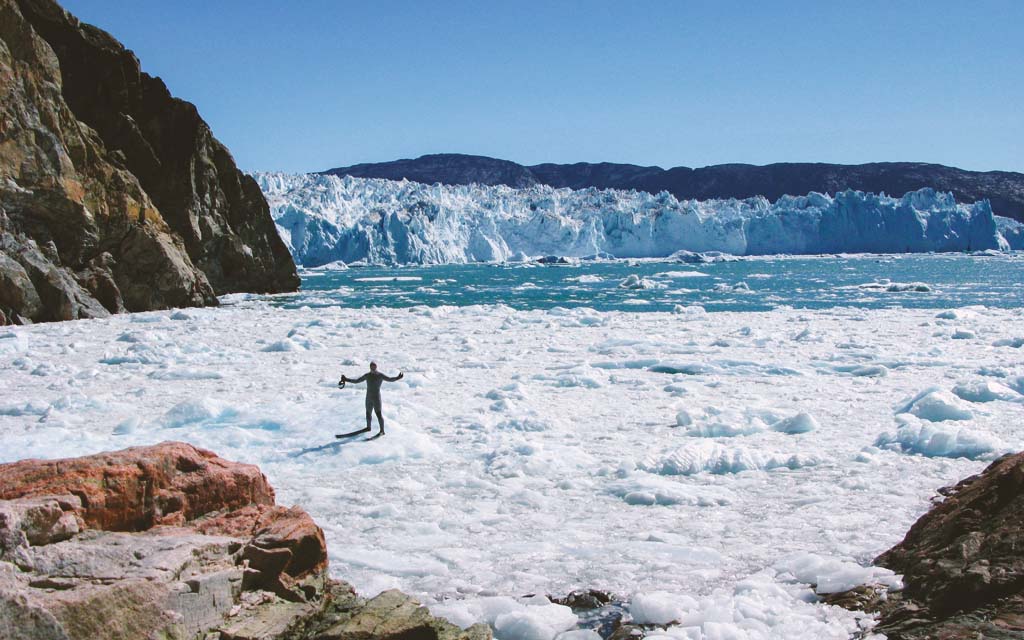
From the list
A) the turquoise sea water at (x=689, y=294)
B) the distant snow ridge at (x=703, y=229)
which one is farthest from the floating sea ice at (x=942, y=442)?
the distant snow ridge at (x=703, y=229)

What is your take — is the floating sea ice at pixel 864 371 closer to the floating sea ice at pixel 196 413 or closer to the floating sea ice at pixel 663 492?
the floating sea ice at pixel 663 492

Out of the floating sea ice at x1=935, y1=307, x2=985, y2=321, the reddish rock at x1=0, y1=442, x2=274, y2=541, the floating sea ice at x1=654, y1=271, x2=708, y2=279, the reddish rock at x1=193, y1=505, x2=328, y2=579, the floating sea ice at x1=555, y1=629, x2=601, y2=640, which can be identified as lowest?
the floating sea ice at x1=555, y1=629, x2=601, y2=640

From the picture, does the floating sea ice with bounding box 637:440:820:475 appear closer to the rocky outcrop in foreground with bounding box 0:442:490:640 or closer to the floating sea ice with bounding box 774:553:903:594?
the floating sea ice with bounding box 774:553:903:594

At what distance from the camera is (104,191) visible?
24.1 m

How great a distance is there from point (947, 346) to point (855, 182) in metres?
172

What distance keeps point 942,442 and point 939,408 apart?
157 cm

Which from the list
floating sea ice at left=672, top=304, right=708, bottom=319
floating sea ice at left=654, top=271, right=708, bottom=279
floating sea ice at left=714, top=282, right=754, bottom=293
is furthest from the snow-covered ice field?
floating sea ice at left=654, top=271, right=708, bottom=279

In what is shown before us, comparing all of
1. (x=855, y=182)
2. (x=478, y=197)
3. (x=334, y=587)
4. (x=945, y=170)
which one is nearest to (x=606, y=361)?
(x=334, y=587)

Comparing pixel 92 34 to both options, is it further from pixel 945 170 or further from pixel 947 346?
pixel 945 170

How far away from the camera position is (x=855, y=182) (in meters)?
170

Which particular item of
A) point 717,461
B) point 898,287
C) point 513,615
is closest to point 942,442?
point 717,461

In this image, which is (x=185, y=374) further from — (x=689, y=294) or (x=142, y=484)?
(x=689, y=294)

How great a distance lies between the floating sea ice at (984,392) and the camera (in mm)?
10477

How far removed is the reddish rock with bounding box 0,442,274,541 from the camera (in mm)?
4043
